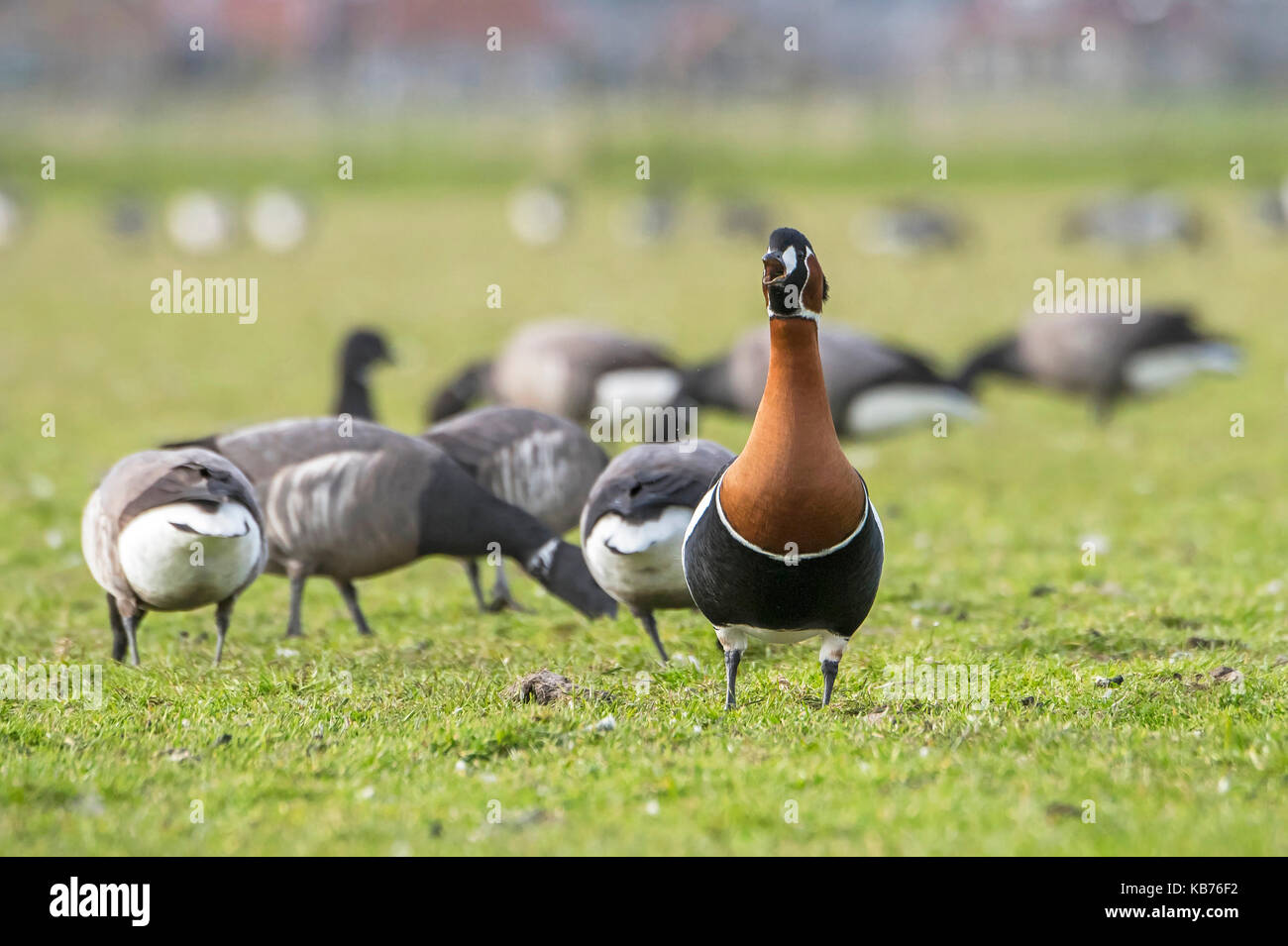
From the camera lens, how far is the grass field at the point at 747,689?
545 centimetres

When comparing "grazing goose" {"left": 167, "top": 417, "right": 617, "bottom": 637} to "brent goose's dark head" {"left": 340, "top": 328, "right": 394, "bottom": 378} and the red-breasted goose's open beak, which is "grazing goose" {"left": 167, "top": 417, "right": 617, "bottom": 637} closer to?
"brent goose's dark head" {"left": 340, "top": 328, "right": 394, "bottom": 378}

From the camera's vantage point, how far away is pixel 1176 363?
16.9 meters

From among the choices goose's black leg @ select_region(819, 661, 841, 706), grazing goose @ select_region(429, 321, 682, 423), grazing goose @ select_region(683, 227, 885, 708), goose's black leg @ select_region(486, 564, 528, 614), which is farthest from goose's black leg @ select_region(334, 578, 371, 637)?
grazing goose @ select_region(429, 321, 682, 423)

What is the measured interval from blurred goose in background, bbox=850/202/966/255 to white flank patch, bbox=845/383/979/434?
2387cm

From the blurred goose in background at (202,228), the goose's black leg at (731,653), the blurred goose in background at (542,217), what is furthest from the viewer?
the blurred goose in background at (542,217)

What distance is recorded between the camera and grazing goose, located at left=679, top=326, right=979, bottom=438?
46.8 ft

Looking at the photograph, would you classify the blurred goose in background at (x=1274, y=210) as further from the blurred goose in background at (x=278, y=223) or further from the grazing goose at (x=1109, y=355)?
the blurred goose in background at (x=278, y=223)

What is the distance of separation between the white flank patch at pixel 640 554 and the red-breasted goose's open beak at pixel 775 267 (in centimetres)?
170

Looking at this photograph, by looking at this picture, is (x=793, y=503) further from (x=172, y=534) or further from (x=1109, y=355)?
(x=1109, y=355)

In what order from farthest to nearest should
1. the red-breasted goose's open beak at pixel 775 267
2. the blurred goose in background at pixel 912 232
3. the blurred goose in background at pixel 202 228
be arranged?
the blurred goose in background at pixel 202 228
the blurred goose in background at pixel 912 232
the red-breasted goose's open beak at pixel 775 267

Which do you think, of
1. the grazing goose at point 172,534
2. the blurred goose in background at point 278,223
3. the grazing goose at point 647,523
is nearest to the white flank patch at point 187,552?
the grazing goose at point 172,534
